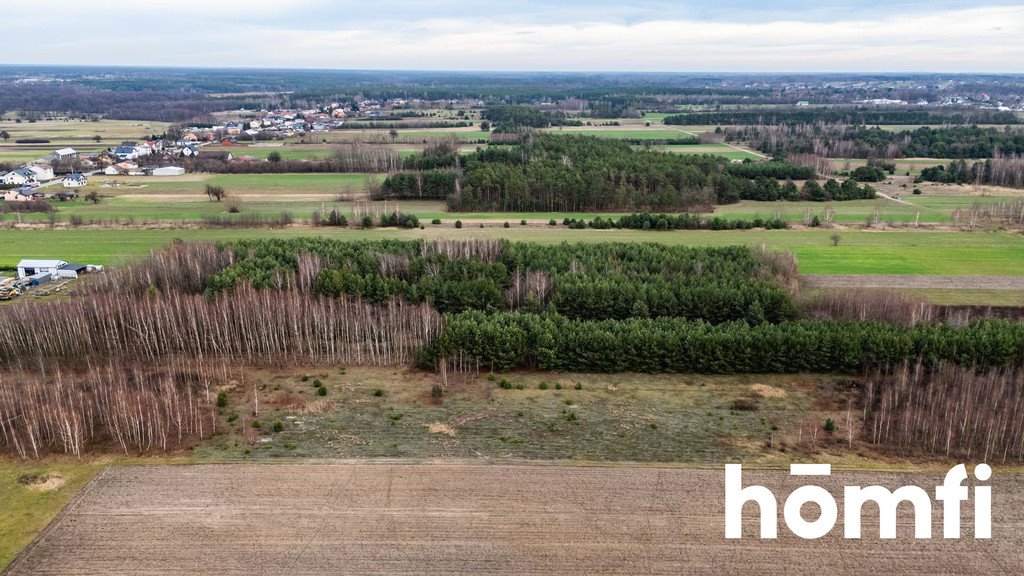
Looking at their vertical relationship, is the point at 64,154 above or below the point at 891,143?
above

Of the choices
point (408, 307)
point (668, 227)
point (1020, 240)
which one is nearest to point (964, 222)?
point (1020, 240)

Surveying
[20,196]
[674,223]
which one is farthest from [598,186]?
[20,196]

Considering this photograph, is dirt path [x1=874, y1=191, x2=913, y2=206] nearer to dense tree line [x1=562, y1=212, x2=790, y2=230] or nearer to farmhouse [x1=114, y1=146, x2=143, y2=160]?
dense tree line [x1=562, y1=212, x2=790, y2=230]

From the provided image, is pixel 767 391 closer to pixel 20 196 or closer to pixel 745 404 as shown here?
pixel 745 404

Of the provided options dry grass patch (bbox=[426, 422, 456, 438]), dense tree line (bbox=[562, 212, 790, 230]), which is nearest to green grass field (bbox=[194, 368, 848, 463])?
dry grass patch (bbox=[426, 422, 456, 438])

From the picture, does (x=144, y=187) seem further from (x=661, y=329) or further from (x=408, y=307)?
(x=661, y=329)

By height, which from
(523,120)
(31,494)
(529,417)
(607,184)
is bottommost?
(529,417)

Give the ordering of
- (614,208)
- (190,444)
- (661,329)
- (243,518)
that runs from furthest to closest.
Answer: (614,208)
(661,329)
(190,444)
(243,518)
